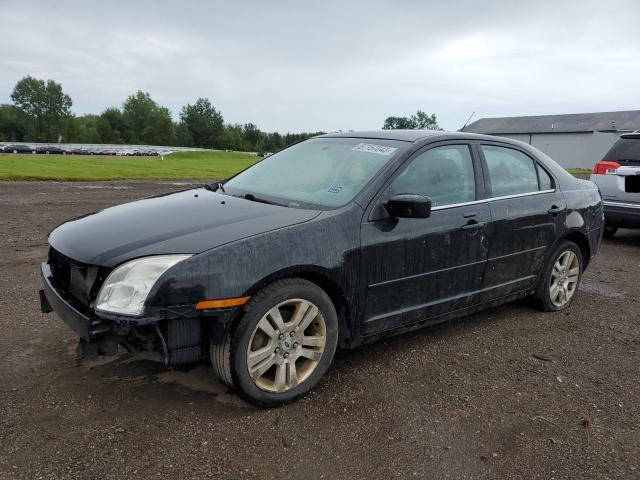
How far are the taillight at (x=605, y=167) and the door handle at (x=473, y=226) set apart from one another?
17.3 ft

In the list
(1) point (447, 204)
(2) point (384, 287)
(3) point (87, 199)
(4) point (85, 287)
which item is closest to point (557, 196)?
(1) point (447, 204)

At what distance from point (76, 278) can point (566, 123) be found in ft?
234

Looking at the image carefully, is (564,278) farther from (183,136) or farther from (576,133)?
(183,136)

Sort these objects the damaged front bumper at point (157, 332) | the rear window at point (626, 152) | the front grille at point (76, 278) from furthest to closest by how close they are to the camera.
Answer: the rear window at point (626, 152) < the front grille at point (76, 278) < the damaged front bumper at point (157, 332)

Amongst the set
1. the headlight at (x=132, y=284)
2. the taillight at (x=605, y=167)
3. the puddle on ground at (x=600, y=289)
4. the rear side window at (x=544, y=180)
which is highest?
the taillight at (x=605, y=167)

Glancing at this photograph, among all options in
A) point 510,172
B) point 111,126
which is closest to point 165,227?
point 510,172

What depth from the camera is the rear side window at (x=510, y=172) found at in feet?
14.1

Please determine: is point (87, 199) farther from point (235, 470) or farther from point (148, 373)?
point (235, 470)

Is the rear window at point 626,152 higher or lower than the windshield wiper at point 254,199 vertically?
higher

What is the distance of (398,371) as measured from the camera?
12.0 feet

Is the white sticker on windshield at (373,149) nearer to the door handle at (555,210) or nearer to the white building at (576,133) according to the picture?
the door handle at (555,210)

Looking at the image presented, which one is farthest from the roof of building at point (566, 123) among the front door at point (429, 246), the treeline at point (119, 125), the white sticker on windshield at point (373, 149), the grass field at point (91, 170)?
the white sticker on windshield at point (373, 149)

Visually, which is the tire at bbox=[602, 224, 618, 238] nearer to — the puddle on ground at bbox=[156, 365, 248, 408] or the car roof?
the car roof

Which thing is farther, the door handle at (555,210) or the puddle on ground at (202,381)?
the door handle at (555,210)
